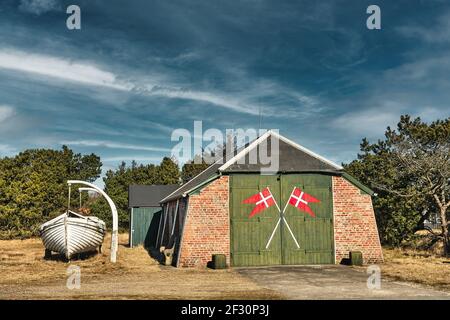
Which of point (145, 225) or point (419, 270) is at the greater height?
point (145, 225)

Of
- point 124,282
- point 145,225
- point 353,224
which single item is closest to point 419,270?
point 353,224

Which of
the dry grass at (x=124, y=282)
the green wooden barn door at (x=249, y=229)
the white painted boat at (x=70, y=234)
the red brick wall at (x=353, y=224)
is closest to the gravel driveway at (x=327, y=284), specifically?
the dry grass at (x=124, y=282)

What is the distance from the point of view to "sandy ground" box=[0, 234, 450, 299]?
11.3 meters

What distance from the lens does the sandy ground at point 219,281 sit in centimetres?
1134

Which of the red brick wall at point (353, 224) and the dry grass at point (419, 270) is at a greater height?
the red brick wall at point (353, 224)

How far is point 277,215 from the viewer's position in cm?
1973

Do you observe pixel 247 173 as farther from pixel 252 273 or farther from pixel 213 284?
pixel 213 284

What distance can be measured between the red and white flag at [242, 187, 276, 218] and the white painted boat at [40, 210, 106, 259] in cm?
852

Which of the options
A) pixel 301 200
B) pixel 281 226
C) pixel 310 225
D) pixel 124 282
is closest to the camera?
pixel 124 282

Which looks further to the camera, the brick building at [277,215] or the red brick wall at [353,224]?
the red brick wall at [353,224]

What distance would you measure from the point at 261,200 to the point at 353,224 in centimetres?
459

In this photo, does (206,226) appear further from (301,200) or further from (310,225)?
(310,225)

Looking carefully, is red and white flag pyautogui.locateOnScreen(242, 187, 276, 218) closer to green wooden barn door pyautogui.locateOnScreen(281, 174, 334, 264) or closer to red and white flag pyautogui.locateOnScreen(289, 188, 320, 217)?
green wooden barn door pyautogui.locateOnScreen(281, 174, 334, 264)

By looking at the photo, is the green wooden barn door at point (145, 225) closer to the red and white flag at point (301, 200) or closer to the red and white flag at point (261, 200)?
the red and white flag at point (261, 200)
